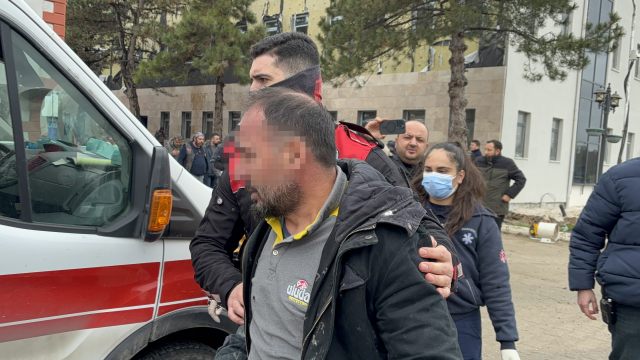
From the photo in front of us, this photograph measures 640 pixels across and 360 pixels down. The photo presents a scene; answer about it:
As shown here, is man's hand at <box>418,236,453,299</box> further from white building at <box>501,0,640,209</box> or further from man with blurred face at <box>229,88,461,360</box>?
white building at <box>501,0,640,209</box>

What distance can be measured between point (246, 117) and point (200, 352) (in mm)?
1484

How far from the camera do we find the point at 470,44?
15508 mm

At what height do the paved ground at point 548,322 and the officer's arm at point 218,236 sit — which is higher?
the officer's arm at point 218,236

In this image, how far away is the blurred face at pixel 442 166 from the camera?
2846 millimetres

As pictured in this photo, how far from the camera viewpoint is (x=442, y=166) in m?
2.87

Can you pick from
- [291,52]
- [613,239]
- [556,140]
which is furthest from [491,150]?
[556,140]

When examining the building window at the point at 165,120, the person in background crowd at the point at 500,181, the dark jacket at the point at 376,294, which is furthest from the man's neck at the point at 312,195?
the building window at the point at 165,120

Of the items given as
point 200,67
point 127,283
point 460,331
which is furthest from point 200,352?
point 200,67

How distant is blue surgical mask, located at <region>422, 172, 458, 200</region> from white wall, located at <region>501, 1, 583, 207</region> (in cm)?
1335

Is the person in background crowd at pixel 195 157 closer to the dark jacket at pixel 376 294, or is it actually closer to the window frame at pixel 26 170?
the window frame at pixel 26 170

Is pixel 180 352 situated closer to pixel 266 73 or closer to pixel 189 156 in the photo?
pixel 266 73

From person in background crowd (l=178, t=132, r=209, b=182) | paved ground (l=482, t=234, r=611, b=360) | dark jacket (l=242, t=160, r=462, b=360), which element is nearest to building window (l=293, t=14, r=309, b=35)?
person in background crowd (l=178, t=132, r=209, b=182)

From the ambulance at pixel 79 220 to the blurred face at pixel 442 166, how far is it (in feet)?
4.74

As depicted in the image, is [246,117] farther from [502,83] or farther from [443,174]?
[502,83]
